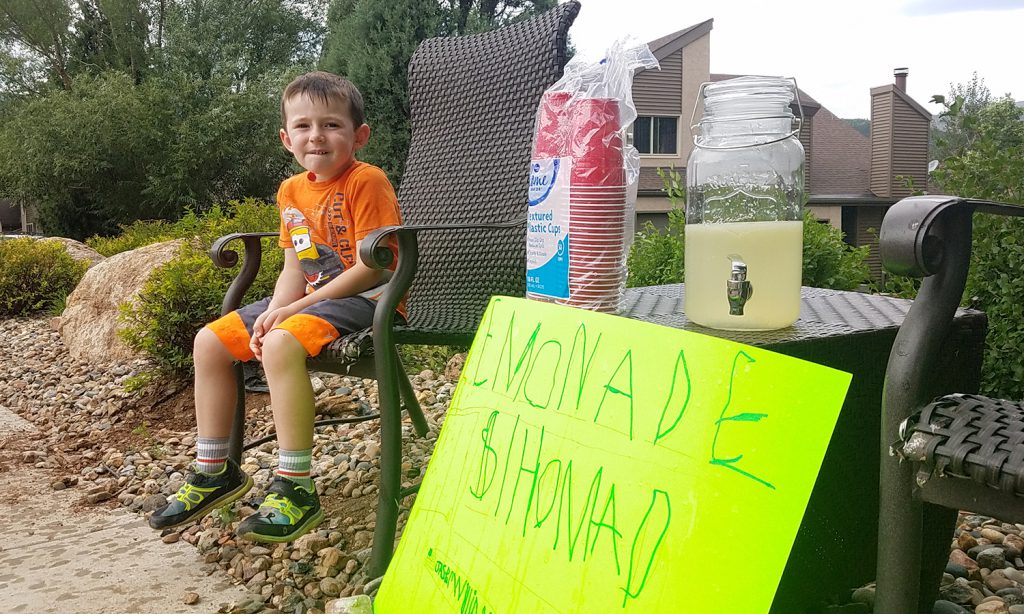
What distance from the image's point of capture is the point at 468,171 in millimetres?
2684

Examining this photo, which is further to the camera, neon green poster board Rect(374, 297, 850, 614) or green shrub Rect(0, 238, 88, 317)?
green shrub Rect(0, 238, 88, 317)

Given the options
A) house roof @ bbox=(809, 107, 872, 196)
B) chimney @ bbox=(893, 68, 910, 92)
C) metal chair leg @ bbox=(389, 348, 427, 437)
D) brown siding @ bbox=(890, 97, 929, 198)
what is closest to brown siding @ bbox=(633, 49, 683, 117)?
house roof @ bbox=(809, 107, 872, 196)

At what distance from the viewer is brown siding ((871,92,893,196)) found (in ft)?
84.5

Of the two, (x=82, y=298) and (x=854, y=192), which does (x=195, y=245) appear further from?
(x=854, y=192)

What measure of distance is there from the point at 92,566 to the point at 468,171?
163cm

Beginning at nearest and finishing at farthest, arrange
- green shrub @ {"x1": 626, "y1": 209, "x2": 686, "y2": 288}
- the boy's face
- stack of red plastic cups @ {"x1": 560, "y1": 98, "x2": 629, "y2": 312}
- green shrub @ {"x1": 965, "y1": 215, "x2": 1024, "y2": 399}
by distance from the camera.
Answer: stack of red plastic cups @ {"x1": 560, "y1": 98, "x2": 629, "y2": 312} → the boy's face → green shrub @ {"x1": 965, "y1": 215, "x2": 1024, "y2": 399} → green shrub @ {"x1": 626, "y1": 209, "x2": 686, "y2": 288}

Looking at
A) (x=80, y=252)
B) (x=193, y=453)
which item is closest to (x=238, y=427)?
(x=193, y=453)

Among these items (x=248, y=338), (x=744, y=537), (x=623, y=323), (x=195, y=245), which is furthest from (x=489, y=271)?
(x=195, y=245)

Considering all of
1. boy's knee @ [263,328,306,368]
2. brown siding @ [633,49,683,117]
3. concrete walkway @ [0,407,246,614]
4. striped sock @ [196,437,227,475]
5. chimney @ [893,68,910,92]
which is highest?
chimney @ [893,68,910,92]

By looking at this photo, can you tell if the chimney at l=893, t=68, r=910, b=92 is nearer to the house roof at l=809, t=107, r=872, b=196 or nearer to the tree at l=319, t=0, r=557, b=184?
the house roof at l=809, t=107, r=872, b=196

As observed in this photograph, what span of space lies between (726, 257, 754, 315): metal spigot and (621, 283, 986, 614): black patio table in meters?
0.05

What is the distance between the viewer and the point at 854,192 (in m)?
25.9

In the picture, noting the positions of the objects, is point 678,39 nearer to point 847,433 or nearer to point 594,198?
point 594,198

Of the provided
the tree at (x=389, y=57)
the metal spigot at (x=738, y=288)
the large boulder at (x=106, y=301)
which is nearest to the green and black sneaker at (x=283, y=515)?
the metal spigot at (x=738, y=288)
